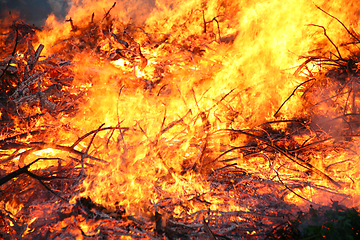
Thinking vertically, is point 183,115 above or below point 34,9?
below

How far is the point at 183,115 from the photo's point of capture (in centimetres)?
306

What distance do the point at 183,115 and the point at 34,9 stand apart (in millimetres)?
3536

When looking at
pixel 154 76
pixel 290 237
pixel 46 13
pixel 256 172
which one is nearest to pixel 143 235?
pixel 290 237

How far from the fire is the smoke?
21 centimetres

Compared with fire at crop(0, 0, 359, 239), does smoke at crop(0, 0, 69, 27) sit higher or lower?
higher

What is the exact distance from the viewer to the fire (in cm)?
229

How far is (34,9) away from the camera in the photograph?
377cm

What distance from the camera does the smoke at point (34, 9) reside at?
3.63 metres

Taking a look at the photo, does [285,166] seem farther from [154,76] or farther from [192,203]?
[154,76]

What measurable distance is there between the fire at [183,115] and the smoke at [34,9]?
0.68 feet

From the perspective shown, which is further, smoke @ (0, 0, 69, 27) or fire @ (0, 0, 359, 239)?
smoke @ (0, 0, 69, 27)

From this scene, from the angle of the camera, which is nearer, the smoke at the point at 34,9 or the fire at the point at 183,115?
the fire at the point at 183,115

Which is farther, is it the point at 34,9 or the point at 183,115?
the point at 34,9

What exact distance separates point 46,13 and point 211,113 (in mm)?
3566
